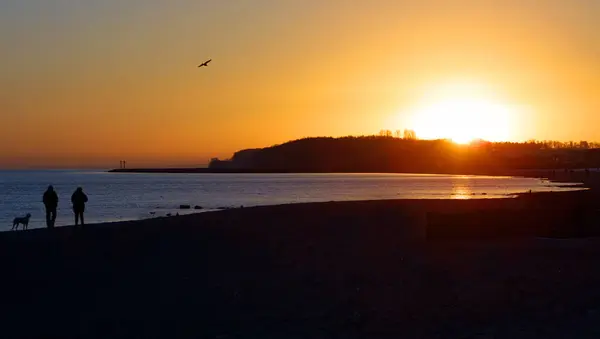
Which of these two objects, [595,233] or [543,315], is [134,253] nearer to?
[543,315]

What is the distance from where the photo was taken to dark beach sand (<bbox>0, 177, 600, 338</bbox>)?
983 cm

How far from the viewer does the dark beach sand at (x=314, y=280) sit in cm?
983

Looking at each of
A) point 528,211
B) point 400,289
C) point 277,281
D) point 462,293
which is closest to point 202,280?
point 277,281

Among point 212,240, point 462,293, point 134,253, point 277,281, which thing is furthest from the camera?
point 212,240

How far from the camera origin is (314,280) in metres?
13.2

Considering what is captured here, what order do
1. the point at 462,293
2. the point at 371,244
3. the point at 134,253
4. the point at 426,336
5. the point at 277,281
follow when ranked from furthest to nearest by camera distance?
the point at 371,244 < the point at 134,253 < the point at 277,281 < the point at 462,293 < the point at 426,336

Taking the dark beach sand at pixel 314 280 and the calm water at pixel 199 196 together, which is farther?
the calm water at pixel 199 196

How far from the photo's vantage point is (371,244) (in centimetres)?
1848

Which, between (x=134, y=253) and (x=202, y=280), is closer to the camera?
(x=202, y=280)

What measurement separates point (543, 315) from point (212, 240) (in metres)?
11.2

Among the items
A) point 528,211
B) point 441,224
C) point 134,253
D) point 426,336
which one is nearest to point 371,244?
point 441,224

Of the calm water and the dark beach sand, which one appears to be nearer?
the dark beach sand

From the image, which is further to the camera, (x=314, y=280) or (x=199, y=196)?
(x=199, y=196)

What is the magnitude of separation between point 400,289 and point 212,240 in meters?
8.52
